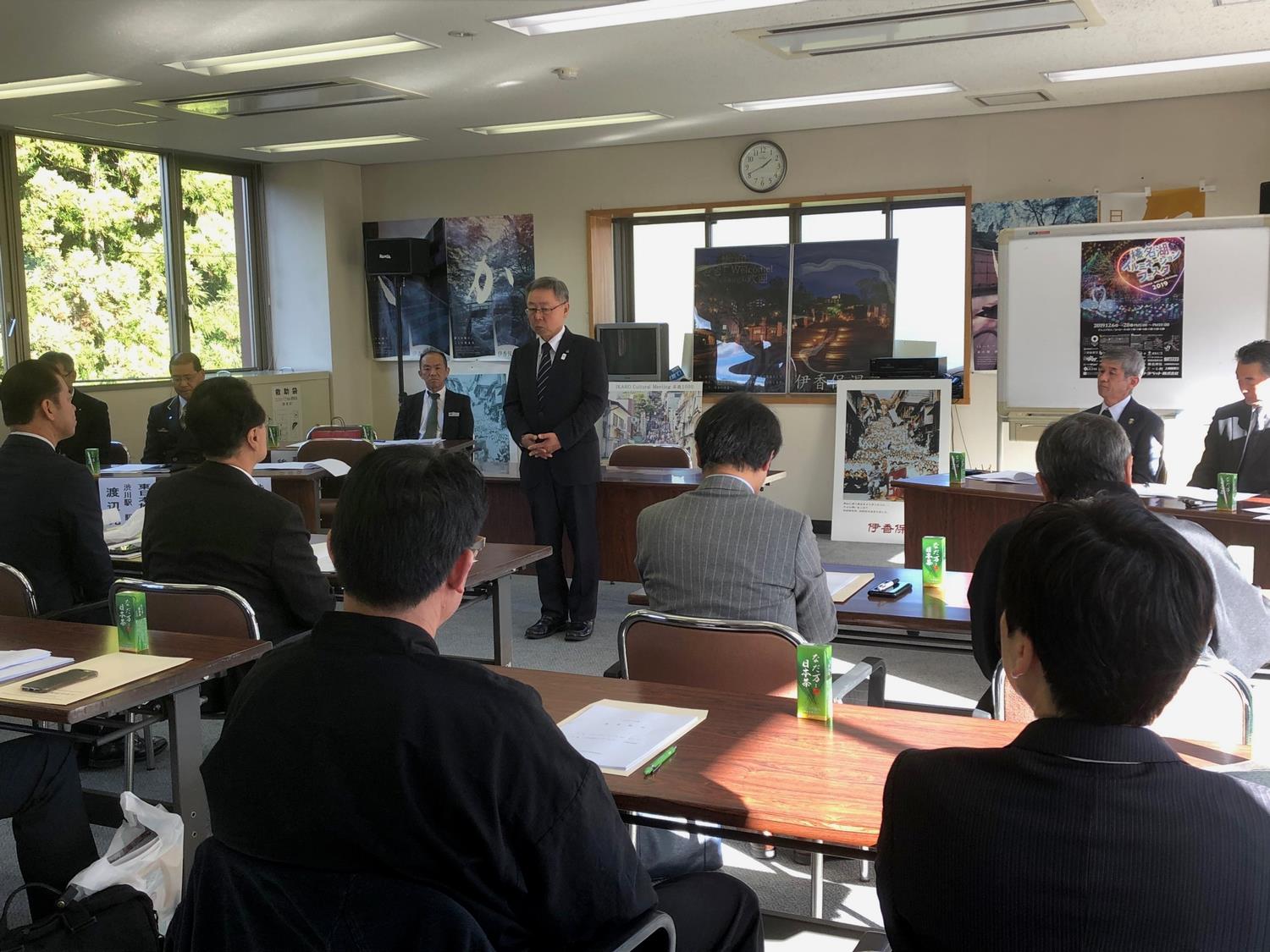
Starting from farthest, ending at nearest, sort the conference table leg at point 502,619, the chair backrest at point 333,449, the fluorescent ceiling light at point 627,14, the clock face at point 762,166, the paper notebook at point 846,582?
the clock face at point 762,166
the chair backrest at point 333,449
the fluorescent ceiling light at point 627,14
the conference table leg at point 502,619
the paper notebook at point 846,582

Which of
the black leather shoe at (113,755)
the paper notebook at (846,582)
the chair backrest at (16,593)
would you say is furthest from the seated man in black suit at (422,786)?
the black leather shoe at (113,755)

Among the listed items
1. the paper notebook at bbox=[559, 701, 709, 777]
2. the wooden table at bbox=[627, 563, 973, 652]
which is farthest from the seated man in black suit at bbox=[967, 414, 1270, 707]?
the paper notebook at bbox=[559, 701, 709, 777]

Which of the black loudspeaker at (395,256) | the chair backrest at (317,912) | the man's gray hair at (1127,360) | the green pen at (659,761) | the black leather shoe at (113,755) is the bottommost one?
the black leather shoe at (113,755)

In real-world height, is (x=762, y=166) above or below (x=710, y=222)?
above

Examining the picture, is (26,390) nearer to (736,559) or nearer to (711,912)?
(736,559)

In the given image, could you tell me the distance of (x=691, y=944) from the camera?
5.61 feet

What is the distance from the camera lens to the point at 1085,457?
105 inches

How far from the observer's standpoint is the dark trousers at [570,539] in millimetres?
5695

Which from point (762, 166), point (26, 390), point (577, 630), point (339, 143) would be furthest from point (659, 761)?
point (339, 143)

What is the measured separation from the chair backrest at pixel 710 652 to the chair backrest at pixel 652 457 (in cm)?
384

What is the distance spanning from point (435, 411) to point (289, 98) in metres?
2.27

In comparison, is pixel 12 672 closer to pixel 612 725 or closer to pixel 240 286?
pixel 612 725

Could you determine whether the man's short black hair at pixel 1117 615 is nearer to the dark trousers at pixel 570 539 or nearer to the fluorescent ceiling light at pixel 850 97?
the dark trousers at pixel 570 539

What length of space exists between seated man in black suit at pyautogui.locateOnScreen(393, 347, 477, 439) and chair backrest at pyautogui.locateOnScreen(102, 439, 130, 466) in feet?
5.81
